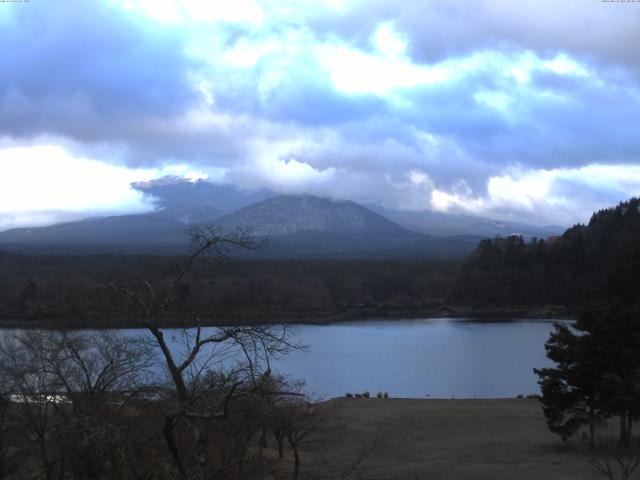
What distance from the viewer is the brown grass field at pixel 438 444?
57.8ft

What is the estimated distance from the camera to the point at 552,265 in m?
89.8

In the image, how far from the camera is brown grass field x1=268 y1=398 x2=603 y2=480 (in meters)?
17.6

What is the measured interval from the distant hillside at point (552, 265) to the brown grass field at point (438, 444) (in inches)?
Result: 2065

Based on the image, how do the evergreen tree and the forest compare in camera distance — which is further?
the forest

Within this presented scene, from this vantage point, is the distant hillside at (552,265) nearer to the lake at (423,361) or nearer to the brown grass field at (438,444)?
the lake at (423,361)

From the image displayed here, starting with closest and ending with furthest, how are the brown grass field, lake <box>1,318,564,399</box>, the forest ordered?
the brown grass field, lake <box>1,318,564,399</box>, the forest

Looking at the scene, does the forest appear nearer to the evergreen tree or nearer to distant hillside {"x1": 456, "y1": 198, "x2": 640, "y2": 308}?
distant hillside {"x1": 456, "y1": 198, "x2": 640, "y2": 308}

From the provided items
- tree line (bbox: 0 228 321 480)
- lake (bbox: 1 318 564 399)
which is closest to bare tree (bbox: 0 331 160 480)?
tree line (bbox: 0 228 321 480)

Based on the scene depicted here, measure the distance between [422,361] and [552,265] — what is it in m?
49.2

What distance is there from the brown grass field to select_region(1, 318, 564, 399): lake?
→ 3.62 meters

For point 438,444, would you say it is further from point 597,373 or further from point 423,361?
point 423,361

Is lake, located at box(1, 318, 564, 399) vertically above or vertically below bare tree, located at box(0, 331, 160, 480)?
below

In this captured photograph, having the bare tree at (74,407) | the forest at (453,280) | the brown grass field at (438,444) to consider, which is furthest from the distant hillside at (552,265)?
the bare tree at (74,407)

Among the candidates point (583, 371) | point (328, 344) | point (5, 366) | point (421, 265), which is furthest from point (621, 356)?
point (421, 265)
